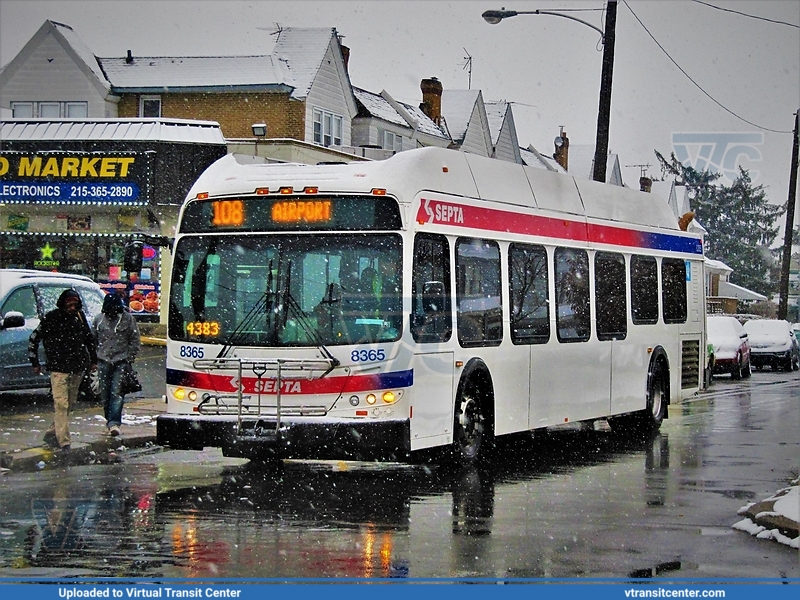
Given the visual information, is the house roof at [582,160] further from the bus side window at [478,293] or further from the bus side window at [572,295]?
the bus side window at [478,293]

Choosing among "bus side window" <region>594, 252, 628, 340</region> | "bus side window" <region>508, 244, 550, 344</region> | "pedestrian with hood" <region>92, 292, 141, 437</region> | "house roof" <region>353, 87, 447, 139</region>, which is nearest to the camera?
"bus side window" <region>508, 244, 550, 344</region>

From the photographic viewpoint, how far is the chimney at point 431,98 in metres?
50.7

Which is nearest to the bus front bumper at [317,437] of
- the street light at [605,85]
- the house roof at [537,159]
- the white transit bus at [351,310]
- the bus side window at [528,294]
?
the white transit bus at [351,310]

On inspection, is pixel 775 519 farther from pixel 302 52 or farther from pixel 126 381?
pixel 302 52

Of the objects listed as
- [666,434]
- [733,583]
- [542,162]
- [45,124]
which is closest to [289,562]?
[733,583]

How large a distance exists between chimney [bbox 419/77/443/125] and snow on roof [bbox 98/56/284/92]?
12093mm

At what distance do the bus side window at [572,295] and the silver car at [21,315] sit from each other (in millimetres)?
6739

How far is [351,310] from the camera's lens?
1205 centimetres

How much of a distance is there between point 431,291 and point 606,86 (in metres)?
12.0

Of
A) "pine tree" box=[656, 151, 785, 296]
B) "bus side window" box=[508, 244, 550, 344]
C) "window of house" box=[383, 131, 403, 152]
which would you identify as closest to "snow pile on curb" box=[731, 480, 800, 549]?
"bus side window" box=[508, 244, 550, 344]

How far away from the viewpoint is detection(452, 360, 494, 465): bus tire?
43.0 feet

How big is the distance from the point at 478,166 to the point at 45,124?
2501 centimetres

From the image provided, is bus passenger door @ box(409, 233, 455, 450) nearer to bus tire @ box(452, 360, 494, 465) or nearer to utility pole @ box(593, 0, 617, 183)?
bus tire @ box(452, 360, 494, 465)

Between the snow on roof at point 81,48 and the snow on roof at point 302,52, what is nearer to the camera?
the snow on roof at point 81,48
